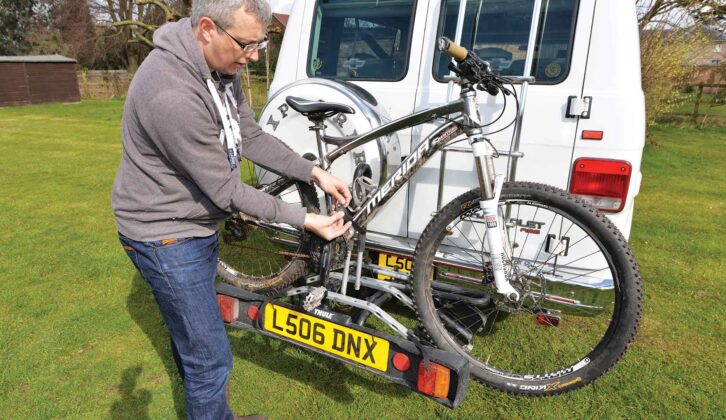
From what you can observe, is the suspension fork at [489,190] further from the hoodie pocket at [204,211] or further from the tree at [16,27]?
the tree at [16,27]

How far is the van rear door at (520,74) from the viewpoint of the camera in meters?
2.50

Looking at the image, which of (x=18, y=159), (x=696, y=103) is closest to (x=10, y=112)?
(x=18, y=159)

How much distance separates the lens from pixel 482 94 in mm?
2701

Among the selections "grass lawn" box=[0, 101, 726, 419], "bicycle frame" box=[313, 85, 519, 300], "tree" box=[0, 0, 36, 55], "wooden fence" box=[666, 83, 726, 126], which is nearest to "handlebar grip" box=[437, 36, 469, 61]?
"bicycle frame" box=[313, 85, 519, 300]

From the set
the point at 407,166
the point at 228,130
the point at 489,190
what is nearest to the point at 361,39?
the point at 407,166

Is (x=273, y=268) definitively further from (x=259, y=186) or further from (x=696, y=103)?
(x=696, y=103)

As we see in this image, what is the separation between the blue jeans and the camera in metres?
1.85

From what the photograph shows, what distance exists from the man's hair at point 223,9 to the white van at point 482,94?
111 cm

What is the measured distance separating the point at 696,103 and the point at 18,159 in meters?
18.6

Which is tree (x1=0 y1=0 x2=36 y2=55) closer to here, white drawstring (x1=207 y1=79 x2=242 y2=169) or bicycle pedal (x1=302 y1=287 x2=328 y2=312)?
bicycle pedal (x1=302 y1=287 x2=328 y2=312)

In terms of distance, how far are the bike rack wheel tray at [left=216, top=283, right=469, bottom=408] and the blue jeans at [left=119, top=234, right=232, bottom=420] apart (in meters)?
0.48

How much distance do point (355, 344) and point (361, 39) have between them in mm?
2016

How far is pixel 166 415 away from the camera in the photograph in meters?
2.63

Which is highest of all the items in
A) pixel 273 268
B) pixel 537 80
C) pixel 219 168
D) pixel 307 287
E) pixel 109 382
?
pixel 537 80
